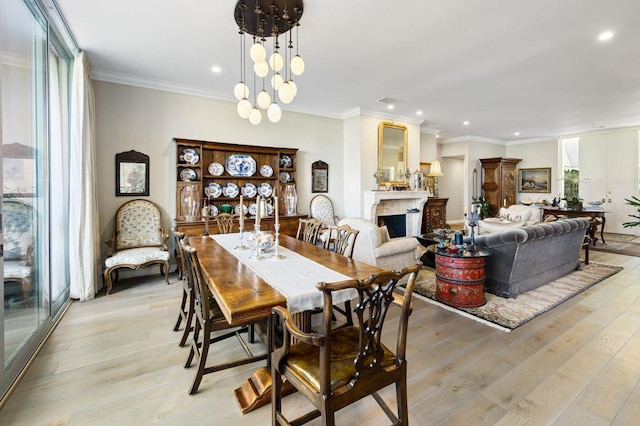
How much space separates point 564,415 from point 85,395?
2918mm

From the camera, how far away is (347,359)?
1414 millimetres

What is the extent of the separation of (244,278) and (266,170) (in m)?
3.69

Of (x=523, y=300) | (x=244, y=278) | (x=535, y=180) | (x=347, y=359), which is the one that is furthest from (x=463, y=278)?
(x=535, y=180)

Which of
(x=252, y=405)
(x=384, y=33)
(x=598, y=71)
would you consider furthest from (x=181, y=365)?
(x=598, y=71)

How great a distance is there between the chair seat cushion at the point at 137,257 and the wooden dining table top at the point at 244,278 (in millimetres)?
1324

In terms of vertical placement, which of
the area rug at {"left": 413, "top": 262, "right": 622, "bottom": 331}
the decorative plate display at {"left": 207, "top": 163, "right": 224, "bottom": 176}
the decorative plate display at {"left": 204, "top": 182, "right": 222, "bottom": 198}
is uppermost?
the decorative plate display at {"left": 207, "top": 163, "right": 224, "bottom": 176}

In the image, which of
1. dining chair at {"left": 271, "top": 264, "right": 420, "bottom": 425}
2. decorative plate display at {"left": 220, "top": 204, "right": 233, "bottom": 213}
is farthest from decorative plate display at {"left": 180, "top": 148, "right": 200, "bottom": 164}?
dining chair at {"left": 271, "top": 264, "right": 420, "bottom": 425}

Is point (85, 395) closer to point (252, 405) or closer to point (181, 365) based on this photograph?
point (181, 365)

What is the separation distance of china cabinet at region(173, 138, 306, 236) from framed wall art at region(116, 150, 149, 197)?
0.45 meters

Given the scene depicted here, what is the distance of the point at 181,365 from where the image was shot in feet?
7.32

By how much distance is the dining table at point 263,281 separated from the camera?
153 centimetres

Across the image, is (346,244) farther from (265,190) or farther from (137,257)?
(265,190)

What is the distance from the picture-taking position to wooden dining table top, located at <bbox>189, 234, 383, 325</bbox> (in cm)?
148

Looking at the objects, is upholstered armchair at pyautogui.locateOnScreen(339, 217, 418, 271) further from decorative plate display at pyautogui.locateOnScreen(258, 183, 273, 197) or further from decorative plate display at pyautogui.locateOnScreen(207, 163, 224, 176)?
decorative plate display at pyautogui.locateOnScreen(207, 163, 224, 176)
